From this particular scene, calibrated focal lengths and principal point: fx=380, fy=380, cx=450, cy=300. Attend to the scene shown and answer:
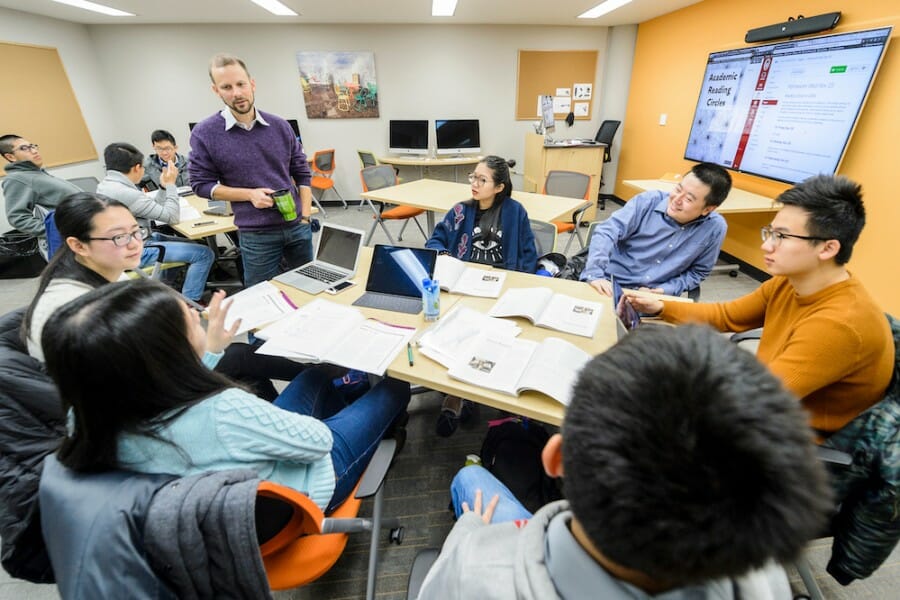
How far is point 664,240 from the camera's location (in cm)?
211

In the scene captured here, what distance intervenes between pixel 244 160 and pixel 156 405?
5.35ft

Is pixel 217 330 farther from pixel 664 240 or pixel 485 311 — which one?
pixel 664 240

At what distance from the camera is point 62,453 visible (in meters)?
0.67

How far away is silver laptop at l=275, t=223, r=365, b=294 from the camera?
6.02ft

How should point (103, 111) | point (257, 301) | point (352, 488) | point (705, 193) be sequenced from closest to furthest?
point (352, 488) < point (257, 301) < point (705, 193) < point (103, 111)

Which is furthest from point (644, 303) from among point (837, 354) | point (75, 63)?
point (75, 63)

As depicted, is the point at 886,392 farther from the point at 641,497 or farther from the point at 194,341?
the point at 194,341

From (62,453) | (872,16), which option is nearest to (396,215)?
(62,453)

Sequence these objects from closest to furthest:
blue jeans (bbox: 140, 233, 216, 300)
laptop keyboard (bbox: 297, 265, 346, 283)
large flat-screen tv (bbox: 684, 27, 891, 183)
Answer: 1. laptop keyboard (bbox: 297, 265, 346, 283)
2. large flat-screen tv (bbox: 684, 27, 891, 183)
3. blue jeans (bbox: 140, 233, 216, 300)

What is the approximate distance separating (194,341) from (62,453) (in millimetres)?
310

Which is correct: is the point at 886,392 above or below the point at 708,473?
below

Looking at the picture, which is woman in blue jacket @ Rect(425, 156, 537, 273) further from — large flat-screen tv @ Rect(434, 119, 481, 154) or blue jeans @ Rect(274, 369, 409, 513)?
large flat-screen tv @ Rect(434, 119, 481, 154)

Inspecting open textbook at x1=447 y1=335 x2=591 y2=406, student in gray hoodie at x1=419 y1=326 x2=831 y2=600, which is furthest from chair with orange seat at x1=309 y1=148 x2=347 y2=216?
student in gray hoodie at x1=419 y1=326 x2=831 y2=600

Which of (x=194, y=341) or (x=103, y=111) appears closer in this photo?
(x=194, y=341)
